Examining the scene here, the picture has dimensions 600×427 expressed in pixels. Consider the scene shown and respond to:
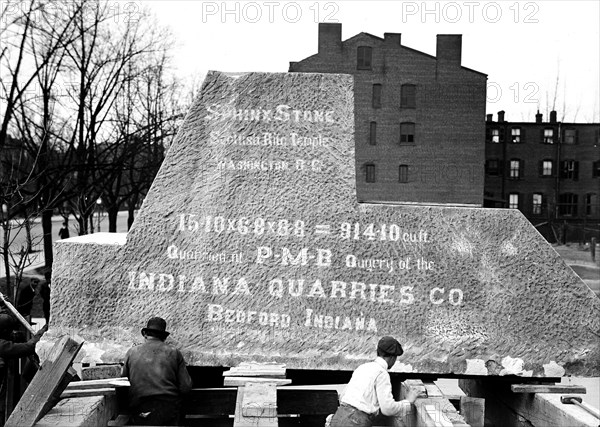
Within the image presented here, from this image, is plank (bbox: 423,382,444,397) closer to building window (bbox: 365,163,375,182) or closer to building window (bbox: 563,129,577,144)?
building window (bbox: 365,163,375,182)

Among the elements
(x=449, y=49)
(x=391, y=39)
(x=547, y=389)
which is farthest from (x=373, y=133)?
(x=547, y=389)

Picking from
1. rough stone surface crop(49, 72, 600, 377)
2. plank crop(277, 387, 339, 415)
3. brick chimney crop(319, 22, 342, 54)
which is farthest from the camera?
brick chimney crop(319, 22, 342, 54)

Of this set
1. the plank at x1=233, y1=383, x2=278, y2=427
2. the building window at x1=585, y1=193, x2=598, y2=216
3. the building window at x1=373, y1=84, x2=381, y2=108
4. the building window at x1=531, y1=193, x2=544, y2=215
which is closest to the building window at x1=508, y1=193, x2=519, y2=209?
the building window at x1=531, y1=193, x2=544, y2=215

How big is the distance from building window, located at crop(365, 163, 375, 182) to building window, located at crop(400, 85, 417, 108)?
3.86 meters

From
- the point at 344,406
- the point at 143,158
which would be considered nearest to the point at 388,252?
the point at 344,406

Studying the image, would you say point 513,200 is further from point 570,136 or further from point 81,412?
point 81,412

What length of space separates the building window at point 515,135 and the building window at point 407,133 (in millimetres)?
12646

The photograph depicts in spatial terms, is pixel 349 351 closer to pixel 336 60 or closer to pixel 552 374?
pixel 552 374

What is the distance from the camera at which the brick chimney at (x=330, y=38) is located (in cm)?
4047

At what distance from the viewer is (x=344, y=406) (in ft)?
18.1

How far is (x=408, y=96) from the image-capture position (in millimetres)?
40719

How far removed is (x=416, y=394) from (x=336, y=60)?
118 ft

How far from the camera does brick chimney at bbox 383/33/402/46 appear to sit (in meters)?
40.1

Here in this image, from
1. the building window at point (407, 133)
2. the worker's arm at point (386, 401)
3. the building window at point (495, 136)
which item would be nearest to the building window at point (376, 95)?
the building window at point (407, 133)
